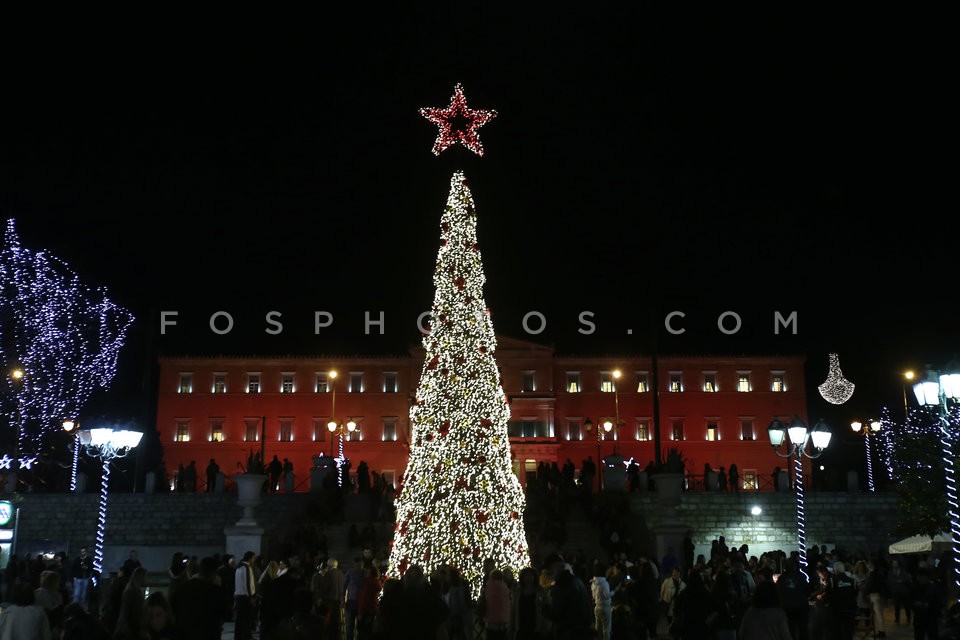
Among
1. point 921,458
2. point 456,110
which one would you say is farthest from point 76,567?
point 921,458

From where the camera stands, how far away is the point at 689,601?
1044 cm

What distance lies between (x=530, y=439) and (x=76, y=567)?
131 ft

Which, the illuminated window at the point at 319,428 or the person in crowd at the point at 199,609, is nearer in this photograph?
the person in crowd at the point at 199,609

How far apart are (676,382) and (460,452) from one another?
151ft

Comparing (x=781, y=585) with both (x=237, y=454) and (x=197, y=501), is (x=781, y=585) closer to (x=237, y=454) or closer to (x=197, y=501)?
(x=197, y=501)

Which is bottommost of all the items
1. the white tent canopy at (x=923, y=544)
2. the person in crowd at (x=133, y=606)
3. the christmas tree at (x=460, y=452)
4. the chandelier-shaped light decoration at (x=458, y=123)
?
the person in crowd at (x=133, y=606)

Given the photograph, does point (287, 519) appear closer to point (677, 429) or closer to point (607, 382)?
point (607, 382)

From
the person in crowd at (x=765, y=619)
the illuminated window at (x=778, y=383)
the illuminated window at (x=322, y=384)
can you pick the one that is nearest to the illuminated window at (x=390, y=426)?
the illuminated window at (x=322, y=384)

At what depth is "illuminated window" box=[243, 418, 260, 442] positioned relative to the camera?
2402 inches

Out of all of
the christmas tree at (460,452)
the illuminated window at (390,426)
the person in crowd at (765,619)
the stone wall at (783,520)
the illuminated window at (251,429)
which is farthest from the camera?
the illuminated window at (390,426)

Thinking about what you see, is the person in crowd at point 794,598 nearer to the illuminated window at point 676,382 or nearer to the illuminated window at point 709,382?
the illuminated window at point 676,382

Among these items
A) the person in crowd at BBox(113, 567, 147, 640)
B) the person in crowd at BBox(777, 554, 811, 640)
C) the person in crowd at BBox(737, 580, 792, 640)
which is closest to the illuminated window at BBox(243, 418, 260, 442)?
the person in crowd at BBox(777, 554, 811, 640)

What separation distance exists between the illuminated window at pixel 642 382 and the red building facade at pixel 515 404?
6 centimetres

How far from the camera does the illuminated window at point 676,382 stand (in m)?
62.0
